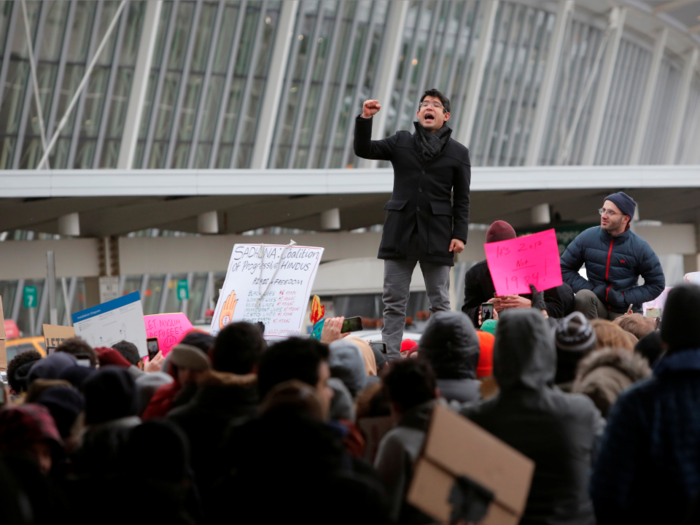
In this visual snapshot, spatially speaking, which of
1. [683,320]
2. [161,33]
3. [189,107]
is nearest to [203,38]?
[161,33]

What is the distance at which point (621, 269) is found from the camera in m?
5.90

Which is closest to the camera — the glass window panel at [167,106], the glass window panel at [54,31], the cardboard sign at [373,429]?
the cardboard sign at [373,429]

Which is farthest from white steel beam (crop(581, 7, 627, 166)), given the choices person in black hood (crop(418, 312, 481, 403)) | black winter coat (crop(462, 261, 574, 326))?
person in black hood (crop(418, 312, 481, 403))

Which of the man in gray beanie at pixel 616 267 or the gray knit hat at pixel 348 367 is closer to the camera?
the gray knit hat at pixel 348 367

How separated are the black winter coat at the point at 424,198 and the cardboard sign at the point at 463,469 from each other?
288 cm

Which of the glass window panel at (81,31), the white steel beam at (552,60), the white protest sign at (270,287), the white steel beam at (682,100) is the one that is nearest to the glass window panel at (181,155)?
the glass window panel at (81,31)

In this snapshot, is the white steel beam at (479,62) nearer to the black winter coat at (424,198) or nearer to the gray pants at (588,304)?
the gray pants at (588,304)

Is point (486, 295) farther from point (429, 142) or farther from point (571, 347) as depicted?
point (571, 347)

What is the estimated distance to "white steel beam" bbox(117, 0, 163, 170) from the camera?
62.3 ft

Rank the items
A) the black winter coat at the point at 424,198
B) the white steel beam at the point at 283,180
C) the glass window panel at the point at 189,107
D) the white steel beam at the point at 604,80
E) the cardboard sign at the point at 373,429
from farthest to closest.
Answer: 1. the white steel beam at the point at 604,80
2. the glass window panel at the point at 189,107
3. the white steel beam at the point at 283,180
4. the black winter coat at the point at 424,198
5. the cardboard sign at the point at 373,429

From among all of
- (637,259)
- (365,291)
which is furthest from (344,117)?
(637,259)

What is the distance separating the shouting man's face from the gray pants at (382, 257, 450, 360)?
845 mm

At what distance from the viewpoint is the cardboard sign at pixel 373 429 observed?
9.84 feet

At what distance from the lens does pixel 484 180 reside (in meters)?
12.1
